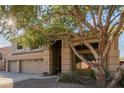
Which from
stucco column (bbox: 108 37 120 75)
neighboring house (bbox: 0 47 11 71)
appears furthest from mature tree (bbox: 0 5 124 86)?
neighboring house (bbox: 0 47 11 71)

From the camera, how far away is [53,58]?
80.2 feet

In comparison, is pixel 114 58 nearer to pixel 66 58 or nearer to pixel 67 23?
pixel 66 58

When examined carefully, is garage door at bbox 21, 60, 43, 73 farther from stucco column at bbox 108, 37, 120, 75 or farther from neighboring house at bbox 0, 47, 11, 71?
stucco column at bbox 108, 37, 120, 75

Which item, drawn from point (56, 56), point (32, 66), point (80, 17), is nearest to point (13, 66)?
point (32, 66)

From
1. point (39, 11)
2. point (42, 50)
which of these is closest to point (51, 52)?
point (42, 50)

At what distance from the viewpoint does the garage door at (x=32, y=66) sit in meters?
26.5

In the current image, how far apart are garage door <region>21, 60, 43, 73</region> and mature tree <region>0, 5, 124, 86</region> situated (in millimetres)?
9881

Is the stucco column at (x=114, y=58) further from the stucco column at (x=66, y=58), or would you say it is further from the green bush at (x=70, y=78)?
the stucco column at (x=66, y=58)

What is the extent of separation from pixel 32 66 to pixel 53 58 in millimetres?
4098

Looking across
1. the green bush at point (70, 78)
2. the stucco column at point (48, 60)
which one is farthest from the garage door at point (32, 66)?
the green bush at point (70, 78)

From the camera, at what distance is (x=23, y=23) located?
14148 millimetres

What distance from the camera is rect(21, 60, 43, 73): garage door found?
26.5 m
